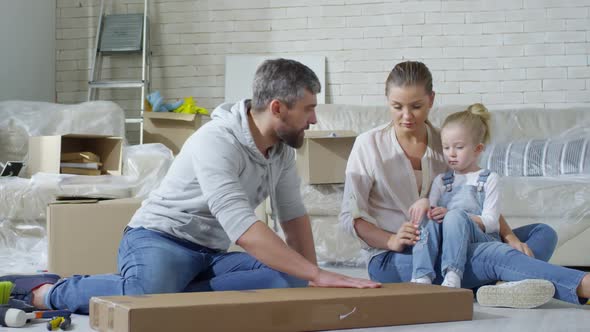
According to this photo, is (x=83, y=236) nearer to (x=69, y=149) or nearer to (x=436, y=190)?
(x=436, y=190)

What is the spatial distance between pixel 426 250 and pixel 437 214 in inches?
4.5

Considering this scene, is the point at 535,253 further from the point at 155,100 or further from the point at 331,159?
the point at 155,100

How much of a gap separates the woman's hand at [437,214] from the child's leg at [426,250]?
14 millimetres

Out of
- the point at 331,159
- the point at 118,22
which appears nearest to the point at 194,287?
the point at 331,159

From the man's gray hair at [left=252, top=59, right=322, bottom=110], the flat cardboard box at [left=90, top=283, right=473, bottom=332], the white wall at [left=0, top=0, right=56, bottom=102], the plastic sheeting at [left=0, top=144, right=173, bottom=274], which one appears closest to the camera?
the flat cardboard box at [left=90, top=283, right=473, bottom=332]

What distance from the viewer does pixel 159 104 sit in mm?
5102

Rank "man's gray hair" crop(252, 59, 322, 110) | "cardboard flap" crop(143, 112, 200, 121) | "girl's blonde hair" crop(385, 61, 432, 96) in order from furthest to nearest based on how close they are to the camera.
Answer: "cardboard flap" crop(143, 112, 200, 121) < "girl's blonde hair" crop(385, 61, 432, 96) < "man's gray hair" crop(252, 59, 322, 110)

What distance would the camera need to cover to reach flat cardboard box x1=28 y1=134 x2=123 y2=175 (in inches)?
169

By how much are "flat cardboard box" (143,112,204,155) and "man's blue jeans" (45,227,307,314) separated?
279 centimetres

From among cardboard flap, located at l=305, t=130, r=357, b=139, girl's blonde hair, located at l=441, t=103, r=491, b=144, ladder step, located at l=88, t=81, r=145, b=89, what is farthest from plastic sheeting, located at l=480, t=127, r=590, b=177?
ladder step, located at l=88, t=81, r=145, b=89

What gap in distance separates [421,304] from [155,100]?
3.39 m

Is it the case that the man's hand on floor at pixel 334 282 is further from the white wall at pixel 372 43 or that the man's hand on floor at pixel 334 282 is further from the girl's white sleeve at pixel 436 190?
the white wall at pixel 372 43

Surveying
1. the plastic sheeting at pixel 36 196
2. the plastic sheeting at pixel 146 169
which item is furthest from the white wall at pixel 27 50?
the plastic sheeting at pixel 146 169

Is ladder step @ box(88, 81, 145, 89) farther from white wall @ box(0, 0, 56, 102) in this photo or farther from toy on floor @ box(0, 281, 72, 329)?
toy on floor @ box(0, 281, 72, 329)
